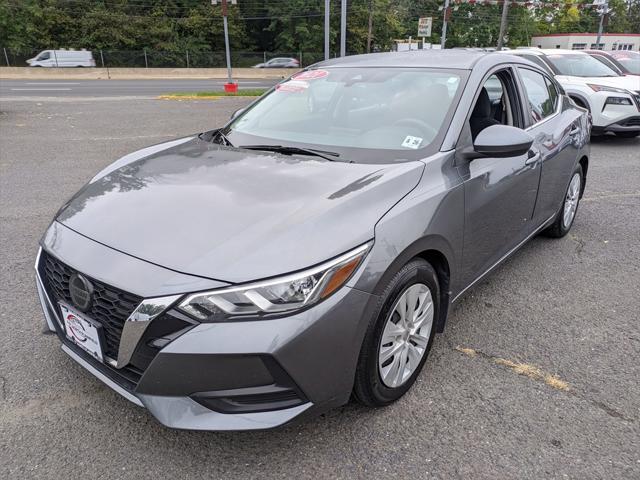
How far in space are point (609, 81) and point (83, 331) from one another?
10185 mm

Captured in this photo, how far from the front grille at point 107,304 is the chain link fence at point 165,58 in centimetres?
4339

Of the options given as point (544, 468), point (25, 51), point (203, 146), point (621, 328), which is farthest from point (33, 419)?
point (25, 51)

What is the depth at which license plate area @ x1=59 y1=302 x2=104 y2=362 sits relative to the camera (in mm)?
2037

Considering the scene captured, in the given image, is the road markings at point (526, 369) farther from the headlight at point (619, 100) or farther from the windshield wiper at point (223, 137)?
the headlight at point (619, 100)

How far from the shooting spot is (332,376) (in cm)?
197

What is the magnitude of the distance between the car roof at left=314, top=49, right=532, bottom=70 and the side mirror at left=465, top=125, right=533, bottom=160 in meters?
0.60

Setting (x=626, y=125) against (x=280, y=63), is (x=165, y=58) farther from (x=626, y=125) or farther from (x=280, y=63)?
(x=626, y=125)

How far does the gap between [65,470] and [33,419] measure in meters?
0.42

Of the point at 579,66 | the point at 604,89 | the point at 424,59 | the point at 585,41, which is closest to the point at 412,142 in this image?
the point at 424,59

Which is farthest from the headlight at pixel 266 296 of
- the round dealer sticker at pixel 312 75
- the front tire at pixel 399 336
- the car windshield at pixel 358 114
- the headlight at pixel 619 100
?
the headlight at pixel 619 100

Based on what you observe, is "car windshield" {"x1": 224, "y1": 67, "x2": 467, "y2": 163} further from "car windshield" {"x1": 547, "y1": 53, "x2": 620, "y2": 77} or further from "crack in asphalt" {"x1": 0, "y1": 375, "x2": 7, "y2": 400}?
"car windshield" {"x1": 547, "y1": 53, "x2": 620, "y2": 77}

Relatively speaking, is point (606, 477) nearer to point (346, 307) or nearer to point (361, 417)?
point (361, 417)

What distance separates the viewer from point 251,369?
181 cm

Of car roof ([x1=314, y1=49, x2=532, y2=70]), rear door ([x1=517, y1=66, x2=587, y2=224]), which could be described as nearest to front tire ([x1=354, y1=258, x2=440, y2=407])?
car roof ([x1=314, y1=49, x2=532, y2=70])
